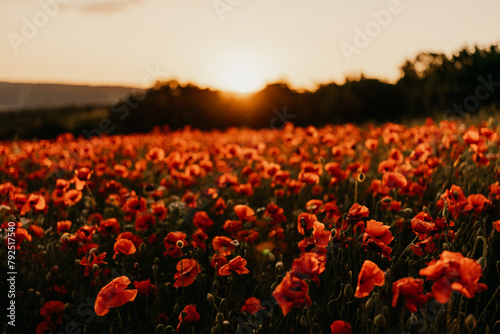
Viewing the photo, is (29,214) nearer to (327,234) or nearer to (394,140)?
(327,234)

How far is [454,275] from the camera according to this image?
110 centimetres

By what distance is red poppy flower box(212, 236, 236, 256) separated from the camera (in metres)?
1.86

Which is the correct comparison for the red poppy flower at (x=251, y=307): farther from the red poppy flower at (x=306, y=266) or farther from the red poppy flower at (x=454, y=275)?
the red poppy flower at (x=454, y=275)

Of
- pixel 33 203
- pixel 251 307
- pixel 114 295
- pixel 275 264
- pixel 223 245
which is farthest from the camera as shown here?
pixel 33 203

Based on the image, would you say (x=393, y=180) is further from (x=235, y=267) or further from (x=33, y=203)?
(x=33, y=203)

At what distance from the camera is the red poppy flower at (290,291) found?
47.2 inches

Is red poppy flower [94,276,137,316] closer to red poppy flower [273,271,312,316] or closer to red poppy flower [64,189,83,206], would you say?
red poppy flower [273,271,312,316]

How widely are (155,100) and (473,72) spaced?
14.9m

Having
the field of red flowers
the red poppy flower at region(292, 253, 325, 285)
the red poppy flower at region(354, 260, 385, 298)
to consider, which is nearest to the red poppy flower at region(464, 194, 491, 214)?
the field of red flowers

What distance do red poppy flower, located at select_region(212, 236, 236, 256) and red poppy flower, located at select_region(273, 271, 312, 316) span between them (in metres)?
0.65

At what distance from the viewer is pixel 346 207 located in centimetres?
285

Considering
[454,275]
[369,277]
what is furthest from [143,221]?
[454,275]

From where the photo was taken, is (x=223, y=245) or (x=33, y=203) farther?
(x=33, y=203)

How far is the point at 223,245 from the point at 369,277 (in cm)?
83
